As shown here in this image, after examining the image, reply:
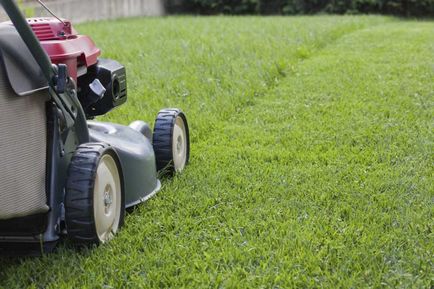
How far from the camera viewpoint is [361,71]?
216 inches

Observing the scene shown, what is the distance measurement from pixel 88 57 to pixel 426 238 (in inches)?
52.1

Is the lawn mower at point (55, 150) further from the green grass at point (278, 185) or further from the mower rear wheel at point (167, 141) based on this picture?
the mower rear wheel at point (167, 141)

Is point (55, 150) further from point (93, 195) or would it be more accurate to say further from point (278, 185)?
point (278, 185)

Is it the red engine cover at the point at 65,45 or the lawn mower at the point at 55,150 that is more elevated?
the red engine cover at the point at 65,45

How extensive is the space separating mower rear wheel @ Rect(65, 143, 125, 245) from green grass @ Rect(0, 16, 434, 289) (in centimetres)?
7

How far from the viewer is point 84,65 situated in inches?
97.3

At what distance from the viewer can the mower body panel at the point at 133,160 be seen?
255 cm

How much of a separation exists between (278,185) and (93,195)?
941 millimetres

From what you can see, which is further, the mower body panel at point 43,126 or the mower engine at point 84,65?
the mower engine at point 84,65

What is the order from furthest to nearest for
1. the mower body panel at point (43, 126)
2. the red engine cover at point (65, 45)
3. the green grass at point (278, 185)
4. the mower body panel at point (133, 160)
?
the mower body panel at point (133, 160) → the red engine cover at point (65, 45) → the green grass at point (278, 185) → the mower body panel at point (43, 126)

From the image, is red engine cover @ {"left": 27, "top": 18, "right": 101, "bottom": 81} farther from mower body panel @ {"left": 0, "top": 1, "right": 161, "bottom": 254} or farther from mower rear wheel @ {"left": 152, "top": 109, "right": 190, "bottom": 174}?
mower rear wheel @ {"left": 152, "top": 109, "right": 190, "bottom": 174}

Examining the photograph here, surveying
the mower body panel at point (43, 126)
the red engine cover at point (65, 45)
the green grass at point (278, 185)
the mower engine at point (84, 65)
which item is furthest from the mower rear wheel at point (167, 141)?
the red engine cover at point (65, 45)

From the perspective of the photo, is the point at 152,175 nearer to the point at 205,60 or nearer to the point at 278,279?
the point at 278,279

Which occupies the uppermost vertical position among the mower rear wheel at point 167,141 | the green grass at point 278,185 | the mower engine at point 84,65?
the mower engine at point 84,65
